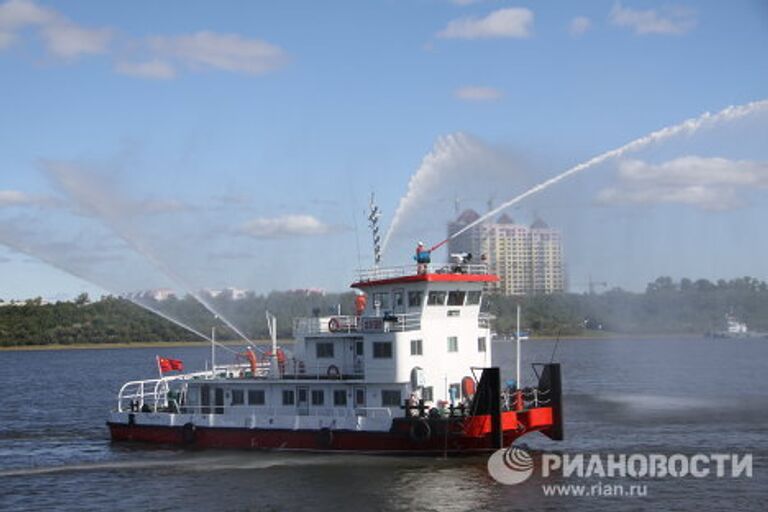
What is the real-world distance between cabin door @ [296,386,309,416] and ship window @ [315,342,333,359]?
1454 mm

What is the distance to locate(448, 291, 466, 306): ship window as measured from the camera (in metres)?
38.6

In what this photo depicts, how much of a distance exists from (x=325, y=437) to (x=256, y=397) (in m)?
4.20

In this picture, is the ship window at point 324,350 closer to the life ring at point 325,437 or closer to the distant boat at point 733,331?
the life ring at point 325,437

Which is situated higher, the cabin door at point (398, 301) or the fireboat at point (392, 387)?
the cabin door at point (398, 301)

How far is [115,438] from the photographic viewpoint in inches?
1740

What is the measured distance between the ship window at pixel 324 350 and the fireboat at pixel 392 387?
2.1 inches

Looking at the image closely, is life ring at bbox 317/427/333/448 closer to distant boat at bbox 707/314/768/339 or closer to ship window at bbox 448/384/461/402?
ship window at bbox 448/384/461/402

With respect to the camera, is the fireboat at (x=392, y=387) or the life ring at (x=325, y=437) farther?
the life ring at (x=325, y=437)

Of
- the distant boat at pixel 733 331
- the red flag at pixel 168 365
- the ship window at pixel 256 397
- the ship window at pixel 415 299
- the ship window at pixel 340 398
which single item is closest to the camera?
the ship window at pixel 415 299

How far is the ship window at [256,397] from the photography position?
132 ft

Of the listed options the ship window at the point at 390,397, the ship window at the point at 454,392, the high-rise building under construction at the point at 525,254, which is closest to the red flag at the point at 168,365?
the ship window at the point at 390,397

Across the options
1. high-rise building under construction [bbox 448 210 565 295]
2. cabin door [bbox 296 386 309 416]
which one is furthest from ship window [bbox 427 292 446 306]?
high-rise building under construction [bbox 448 210 565 295]

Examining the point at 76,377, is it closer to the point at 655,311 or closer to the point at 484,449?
the point at 484,449

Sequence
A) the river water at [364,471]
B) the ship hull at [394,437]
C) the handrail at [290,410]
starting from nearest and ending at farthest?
the river water at [364,471] < the ship hull at [394,437] < the handrail at [290,410]
